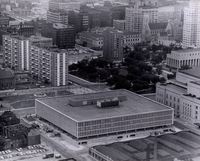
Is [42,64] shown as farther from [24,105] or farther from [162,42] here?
[162,42]

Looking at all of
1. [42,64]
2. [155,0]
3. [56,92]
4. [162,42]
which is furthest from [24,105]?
[155,0]

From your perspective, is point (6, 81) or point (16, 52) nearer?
point (6, 81)

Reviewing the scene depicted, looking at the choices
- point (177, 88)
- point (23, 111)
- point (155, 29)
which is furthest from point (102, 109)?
point (155, 29)

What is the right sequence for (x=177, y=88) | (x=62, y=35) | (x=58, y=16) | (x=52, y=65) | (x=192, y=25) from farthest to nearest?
(x=58, y=16)
(x=62, y=35)
(x=192, y=25)
(x=52, y=65)
(x=177, y=88)

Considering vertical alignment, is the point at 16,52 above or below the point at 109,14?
below

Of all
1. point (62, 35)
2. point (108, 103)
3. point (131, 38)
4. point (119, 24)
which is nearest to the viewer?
point (108, 103)

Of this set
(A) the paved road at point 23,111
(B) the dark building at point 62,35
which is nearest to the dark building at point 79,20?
(B) the dark building at point 62,35

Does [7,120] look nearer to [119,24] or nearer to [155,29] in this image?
[155,29]
